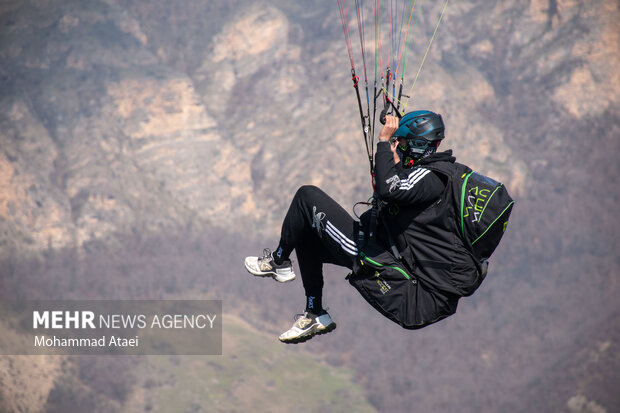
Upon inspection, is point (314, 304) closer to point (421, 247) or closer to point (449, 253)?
point (421, 247)

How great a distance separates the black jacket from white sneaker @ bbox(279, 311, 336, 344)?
5.75 feet

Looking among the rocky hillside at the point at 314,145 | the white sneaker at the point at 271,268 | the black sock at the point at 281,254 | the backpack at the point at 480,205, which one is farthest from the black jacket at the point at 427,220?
the rocky hillside at the point at 314,145

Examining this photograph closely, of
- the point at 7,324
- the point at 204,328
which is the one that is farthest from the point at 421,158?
the point at 204,328

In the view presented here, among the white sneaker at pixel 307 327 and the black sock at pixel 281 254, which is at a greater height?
the black sock at pixel 281 254

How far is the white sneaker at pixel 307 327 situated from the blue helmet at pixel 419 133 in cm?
255

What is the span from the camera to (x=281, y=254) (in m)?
9.39

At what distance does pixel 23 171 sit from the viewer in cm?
9919

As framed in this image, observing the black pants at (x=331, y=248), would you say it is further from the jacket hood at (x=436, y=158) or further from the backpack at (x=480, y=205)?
the jacket hood at (x=436, y=158)

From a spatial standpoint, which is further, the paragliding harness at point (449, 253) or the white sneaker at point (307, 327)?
the white sneaker at point (307, 327)

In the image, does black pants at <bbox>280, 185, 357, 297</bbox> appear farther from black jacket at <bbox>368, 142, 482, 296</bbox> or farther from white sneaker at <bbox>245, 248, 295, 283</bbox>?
black jacket at <bbox>368, 142, 482, 296</bbox>

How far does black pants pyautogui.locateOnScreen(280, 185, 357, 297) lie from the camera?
8453mm

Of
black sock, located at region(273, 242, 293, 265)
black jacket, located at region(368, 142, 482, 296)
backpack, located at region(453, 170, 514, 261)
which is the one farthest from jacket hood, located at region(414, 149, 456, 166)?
black sock, located at region(273, 242, 293, 265)

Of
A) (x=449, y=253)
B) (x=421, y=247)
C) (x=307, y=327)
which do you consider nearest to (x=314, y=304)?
(x=307, y=327)

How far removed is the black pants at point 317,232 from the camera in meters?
8.45
